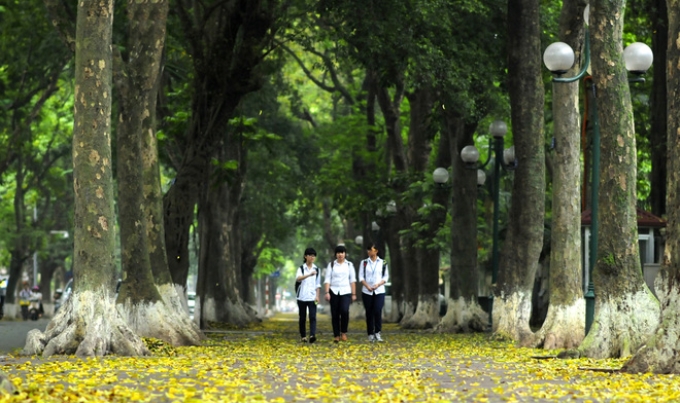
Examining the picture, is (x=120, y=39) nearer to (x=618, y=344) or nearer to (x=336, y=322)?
(x=336, y=322)

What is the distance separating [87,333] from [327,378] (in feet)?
18.6

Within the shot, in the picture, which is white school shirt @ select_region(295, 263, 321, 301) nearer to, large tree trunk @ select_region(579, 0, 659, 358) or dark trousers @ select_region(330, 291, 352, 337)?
dark trousers @ select_region(330, 291, 352, 337)

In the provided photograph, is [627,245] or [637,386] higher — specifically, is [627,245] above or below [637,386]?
above

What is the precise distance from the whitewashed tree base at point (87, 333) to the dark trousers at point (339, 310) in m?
6.60

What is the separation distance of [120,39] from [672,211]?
72.6 feet

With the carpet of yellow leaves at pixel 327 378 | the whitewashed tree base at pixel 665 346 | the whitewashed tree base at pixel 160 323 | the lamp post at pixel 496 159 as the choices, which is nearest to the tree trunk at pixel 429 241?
the lamp post at pixel 496 159

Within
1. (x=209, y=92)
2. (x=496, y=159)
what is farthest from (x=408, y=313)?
(x=209, y=92)

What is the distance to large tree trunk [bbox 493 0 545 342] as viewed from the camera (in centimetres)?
2709

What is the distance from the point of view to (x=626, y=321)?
19.6 meters

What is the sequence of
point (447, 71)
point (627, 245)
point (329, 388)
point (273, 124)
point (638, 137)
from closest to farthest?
1. point (329, 388)
2. point (627, 245)
3. point (447, 71)
4. point (638, 137)
5. point (273, 124)

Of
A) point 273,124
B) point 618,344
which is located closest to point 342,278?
point 618,344

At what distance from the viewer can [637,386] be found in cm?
1459

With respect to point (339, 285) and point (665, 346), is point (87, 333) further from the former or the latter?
point (665, 346)

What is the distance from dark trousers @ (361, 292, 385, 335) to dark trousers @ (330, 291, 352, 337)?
20.6 inches
